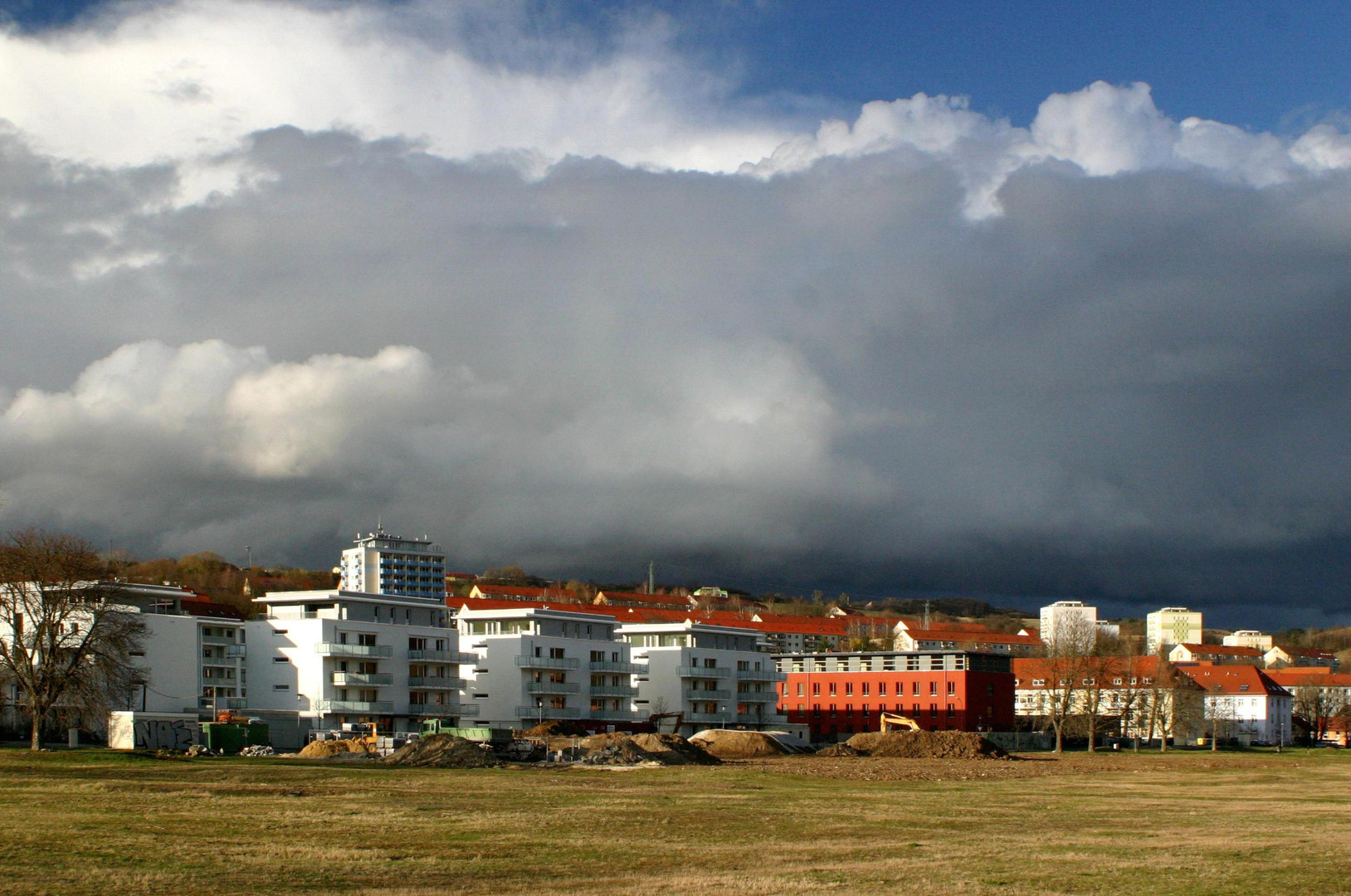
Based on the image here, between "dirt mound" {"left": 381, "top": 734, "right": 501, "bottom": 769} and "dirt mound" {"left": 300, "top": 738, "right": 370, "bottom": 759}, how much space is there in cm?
794

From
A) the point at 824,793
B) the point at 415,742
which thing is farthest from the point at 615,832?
the point at 415,742

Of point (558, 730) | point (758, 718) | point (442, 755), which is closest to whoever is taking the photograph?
point (442, 755)

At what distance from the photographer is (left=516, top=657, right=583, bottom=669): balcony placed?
12556 cm

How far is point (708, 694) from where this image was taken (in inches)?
5684

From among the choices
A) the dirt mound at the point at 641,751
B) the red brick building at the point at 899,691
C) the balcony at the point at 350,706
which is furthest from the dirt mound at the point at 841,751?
the red brick building at the point at 899,691

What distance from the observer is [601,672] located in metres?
133

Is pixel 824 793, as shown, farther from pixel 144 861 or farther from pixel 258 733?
pixel 258 733

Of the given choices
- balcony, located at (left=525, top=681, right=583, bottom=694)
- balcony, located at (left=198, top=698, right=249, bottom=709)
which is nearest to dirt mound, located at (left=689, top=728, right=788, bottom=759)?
balcony, located at (left=525, top=681, right=583, bottom=694)

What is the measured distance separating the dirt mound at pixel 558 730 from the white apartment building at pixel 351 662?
839 cm

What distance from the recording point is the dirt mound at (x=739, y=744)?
102125 millimetres

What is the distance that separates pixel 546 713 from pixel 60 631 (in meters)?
49.8

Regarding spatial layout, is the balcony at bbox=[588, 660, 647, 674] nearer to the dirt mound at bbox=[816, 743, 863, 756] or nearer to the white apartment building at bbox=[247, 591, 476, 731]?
the white apartment building at bbox=[247, 591, 476, 731]

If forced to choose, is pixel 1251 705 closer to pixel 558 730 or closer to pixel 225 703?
pixel 558 730

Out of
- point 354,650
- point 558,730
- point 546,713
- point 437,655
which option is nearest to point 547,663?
point 546,713
